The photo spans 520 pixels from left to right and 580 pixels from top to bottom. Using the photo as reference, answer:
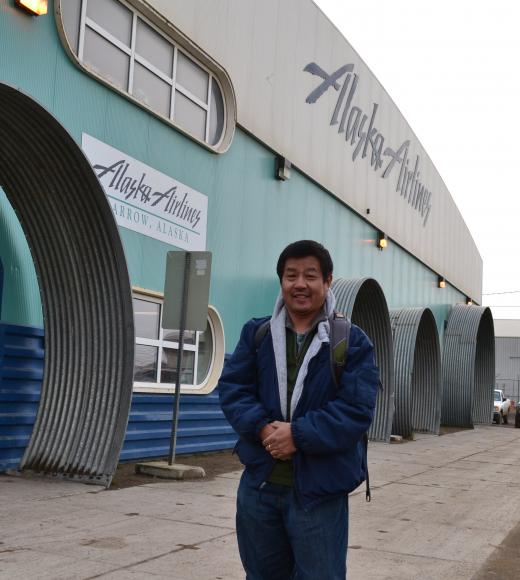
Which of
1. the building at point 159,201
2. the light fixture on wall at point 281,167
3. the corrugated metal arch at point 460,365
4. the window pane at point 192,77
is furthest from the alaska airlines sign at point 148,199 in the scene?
the corrugated metal arch at point 460,365

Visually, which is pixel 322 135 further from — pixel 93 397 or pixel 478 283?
pixel 478 283

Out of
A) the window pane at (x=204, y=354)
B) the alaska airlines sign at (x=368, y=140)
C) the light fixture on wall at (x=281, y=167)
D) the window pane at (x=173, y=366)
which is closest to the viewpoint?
the window pane at (x=173, y=366)

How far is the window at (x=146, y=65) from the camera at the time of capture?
9.26 meters

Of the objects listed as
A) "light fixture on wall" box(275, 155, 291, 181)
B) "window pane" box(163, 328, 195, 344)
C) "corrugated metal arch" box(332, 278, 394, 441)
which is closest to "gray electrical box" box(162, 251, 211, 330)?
"window pane" box(163, 328, 195, 344)

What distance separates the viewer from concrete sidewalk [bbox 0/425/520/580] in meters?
5.01

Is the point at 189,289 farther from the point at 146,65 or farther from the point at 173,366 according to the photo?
the point at 146,65

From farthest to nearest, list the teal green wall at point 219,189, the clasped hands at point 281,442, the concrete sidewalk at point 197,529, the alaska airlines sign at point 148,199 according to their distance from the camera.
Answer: the alaska airlines sign at point 148,199
the teal green wall at point 219,189
the concrete sidewalk at point 197,529
the clasped hands at point 281,442

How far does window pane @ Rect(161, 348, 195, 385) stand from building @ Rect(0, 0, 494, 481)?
0.03m

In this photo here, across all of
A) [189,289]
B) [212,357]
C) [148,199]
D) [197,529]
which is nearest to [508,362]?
[212,357]

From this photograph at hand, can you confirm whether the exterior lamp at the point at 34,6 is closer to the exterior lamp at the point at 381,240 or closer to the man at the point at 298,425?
the man at the point at 298,425

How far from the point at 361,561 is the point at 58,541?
2033mm

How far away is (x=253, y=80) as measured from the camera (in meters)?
Result: 13.3

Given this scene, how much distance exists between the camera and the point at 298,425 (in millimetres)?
2863

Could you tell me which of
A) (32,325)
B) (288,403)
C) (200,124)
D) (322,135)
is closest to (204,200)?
(200,124)
